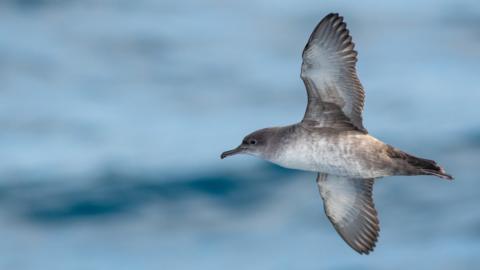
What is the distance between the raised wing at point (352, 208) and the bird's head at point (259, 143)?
0.93 meters

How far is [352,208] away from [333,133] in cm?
126

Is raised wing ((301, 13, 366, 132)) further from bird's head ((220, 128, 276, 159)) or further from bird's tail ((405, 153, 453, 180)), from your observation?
bird's tail ((405, 153, 453, 180))

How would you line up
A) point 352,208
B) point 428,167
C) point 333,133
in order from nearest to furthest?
1. point 428,167
2. point 333,133
3. point 352,208

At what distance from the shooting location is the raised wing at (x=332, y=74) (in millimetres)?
10055

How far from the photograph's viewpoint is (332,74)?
1016 centimetres

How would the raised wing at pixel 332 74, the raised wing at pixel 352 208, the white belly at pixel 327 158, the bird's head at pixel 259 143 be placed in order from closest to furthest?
the white belly at pixel 327 158
the raised wing at pixel 332 74
the bird's head at pixel 259 143
the raised wing at pixel 352 208

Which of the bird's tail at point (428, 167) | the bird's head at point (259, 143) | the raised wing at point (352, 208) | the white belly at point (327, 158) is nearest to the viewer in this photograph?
the bird's tail at point (428, 167)

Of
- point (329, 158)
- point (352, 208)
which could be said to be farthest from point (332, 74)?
point (352, 208)

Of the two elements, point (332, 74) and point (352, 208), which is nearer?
point (332, 74)

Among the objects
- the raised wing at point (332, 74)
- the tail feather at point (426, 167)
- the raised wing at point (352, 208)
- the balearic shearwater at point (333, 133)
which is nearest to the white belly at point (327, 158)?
the balearic shearwater at point (333, 133)

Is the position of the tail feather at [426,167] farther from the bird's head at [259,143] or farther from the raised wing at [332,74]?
the bird's head at [259,143]

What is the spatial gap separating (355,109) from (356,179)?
3.49 ft

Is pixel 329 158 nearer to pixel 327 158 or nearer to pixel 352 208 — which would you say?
pixel 327 158

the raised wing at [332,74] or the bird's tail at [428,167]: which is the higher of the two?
the raised wing at [332,74]
